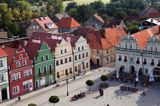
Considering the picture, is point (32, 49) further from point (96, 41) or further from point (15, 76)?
point (96, 41)

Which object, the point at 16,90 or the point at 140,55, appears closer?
the point at 16,90

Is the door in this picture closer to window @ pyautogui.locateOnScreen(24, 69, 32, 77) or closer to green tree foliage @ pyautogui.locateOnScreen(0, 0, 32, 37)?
window @ pyautogui.locateOnScreen(24, 69, 32, 77)

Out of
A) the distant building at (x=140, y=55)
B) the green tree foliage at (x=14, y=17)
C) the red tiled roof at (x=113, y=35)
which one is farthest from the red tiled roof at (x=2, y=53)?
the green tree foliage at (x=14, y=17)

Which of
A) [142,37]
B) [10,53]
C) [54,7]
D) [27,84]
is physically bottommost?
[27,84]

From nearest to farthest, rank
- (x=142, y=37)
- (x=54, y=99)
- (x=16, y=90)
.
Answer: (x=54, y=99)
(x=16, y=90)
(x=142, y=37)

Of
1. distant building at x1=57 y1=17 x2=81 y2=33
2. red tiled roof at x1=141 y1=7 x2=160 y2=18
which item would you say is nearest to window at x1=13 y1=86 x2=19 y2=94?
distant building at x1=57 y1=17 x2=81 y2=33

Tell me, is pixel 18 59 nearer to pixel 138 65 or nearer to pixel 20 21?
pixel 138 65

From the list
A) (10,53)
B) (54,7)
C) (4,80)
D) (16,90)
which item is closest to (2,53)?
(10,53)

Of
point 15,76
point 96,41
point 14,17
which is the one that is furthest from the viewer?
point 14,17
